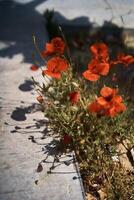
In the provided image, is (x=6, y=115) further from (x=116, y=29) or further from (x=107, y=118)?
(x=116, y=29)

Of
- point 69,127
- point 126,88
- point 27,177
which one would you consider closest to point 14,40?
point 126,88

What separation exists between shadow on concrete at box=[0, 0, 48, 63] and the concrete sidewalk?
12 mm

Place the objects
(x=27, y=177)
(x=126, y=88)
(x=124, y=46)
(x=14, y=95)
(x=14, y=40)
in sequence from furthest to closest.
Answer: (x=124, y=46) → (x=14, y=40) → (x=126, y=88) → (x=14, y=95) → (x=27, y=177)

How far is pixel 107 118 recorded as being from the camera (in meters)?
3.75

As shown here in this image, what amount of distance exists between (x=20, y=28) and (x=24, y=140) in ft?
7.70

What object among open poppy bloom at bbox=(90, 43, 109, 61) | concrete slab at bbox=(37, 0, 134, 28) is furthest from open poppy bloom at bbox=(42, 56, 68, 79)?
concrete slab at bbox=(37, 0, 134, 28)

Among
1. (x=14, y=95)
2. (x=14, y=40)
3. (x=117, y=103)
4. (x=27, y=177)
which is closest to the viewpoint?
(x=117, y=103)

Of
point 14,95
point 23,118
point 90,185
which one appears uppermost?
point 14,95

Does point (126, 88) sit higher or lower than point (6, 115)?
higher

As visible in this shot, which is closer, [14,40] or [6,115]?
[6,115]

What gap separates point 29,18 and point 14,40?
0.70 meters

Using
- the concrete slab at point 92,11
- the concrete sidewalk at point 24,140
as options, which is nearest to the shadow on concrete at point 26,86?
the concrete sidewalk at point 24,140

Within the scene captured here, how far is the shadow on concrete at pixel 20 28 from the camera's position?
531cm

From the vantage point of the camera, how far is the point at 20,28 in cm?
580
